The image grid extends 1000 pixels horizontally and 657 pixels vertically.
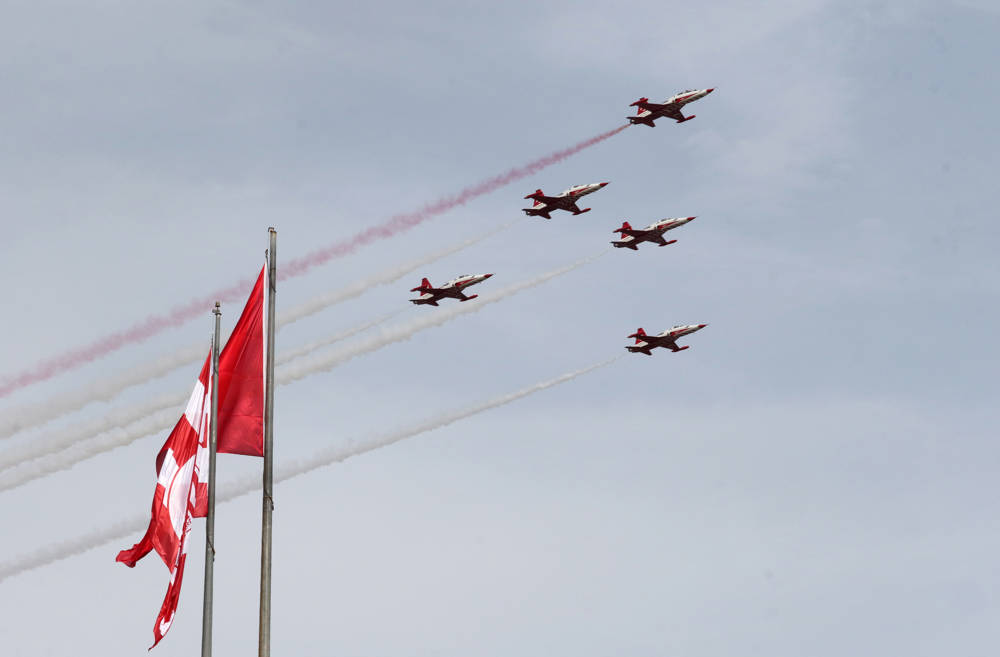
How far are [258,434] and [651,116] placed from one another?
3917 inches

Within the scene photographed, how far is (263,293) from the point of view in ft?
184

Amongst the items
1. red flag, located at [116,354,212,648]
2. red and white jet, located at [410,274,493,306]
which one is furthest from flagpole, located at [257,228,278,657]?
red and white jet, located at [410,274,493,306]

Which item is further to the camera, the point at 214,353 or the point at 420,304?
the point at 420,304

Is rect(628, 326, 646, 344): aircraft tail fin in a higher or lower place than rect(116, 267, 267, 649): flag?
higher

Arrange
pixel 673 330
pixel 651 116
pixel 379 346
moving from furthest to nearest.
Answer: pixel 673 330 → pixel 651 116 → pixel 379 346

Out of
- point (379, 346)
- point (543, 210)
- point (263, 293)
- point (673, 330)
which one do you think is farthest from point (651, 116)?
point (263, 293)

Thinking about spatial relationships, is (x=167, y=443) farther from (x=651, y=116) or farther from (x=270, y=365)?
(x=651, y=116)

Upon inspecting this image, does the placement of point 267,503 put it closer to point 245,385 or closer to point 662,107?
point 245,385

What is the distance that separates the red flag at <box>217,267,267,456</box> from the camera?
55.4m

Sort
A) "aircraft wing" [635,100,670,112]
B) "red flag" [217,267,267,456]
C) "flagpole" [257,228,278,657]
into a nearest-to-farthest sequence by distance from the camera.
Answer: "flagpole" [257,228,278,657]
"red flag" [217,267,267,456]
"aircraft wing" [635,100,670,112]

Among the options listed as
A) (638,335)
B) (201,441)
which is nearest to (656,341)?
(638,335)

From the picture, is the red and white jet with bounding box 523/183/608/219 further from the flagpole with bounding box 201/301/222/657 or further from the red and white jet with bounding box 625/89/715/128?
the flagpole with bounding box 201/301/222/657

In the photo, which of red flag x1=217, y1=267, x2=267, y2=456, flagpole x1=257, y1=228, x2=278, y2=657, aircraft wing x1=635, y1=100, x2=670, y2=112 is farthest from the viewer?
aircraft wing x1=635, y1=100, x2=670, y2=112

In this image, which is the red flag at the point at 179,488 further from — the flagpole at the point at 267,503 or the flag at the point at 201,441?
the flagpole at the point at 267,503
